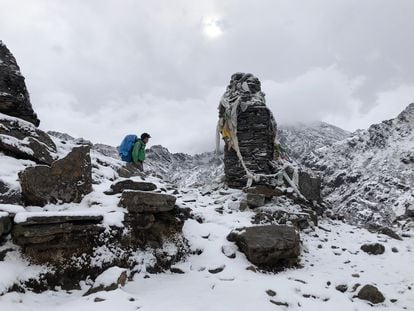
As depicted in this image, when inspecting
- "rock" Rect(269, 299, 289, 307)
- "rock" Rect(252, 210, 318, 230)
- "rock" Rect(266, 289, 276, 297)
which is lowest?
"rock" Rect(269, 299, 289, 307)

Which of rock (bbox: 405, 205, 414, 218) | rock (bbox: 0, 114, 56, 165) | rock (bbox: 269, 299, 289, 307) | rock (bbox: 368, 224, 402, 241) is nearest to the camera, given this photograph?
rock (bbox: 269, 299, 289, 307)

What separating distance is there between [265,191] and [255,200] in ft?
3.61

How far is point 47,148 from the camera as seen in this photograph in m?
12.2

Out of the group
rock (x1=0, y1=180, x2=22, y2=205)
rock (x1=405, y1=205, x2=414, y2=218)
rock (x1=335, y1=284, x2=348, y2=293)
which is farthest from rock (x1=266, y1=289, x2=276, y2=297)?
rock (x1=405, y1=205, x2=414, y2=218)

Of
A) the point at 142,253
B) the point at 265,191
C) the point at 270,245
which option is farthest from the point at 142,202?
the point at 265,191

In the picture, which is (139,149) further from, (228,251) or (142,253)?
(142,253)

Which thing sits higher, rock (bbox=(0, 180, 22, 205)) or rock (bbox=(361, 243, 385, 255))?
rock (bbox=(0, 180, 22, 205))

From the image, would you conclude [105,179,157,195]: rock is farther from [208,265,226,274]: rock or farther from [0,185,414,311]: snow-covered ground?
[208,265,226,274]: rock

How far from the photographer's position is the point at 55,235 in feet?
26.4

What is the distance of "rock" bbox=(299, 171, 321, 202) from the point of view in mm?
17766

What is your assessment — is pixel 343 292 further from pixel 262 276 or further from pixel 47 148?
pixel 47 148

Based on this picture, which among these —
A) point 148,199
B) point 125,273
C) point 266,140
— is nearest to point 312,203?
point 266,140

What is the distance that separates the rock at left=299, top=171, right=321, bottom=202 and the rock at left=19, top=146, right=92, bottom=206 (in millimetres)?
10768

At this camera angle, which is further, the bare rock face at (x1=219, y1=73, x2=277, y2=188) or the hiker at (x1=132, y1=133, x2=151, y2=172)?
the bare rock face at (x1=219, y1=73, x2=277, y2=188)
